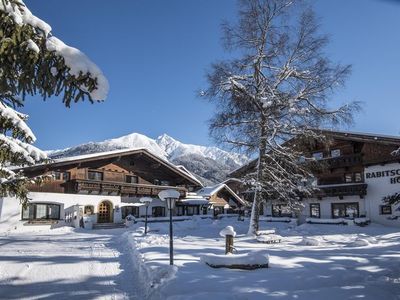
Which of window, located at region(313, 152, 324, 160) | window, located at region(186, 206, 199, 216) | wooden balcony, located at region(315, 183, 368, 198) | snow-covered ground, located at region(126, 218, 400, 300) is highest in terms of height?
window, located at region(313, 152, 324, 160)

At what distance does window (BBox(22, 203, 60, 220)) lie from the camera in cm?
2750

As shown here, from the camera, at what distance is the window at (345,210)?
30641 mm

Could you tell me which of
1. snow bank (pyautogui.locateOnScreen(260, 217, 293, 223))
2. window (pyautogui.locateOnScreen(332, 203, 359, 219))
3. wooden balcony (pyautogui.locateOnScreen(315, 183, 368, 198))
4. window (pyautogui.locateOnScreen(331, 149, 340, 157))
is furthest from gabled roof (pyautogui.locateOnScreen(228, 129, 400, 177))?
snow bank (pyautogui.locateOnScreen(260, 217, 293, 223))

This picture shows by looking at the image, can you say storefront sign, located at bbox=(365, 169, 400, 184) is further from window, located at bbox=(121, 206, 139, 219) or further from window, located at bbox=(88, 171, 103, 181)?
window, located at bbox=(88, 171, 103, 181)

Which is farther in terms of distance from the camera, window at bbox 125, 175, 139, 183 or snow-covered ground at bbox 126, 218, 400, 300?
window at bbox 125, 175, 139, 183

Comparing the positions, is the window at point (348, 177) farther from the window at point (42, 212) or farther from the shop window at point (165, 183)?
the window at point (42, 212)

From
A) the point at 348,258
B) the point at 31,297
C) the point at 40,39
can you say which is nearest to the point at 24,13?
the point at 40,39

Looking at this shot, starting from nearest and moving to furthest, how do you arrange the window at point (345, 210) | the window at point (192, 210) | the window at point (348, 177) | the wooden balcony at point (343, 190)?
the wooden balcony at point (343, 190), the window at point (345, 210), the window at point (348, 177), the window at point (192, 210)

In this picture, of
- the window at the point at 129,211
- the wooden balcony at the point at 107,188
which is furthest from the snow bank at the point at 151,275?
the window at the point at 129,211

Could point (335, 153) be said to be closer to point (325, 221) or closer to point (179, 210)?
point (325, 221)

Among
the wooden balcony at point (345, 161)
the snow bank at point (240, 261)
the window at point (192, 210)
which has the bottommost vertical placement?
the snow bank at point (240, 261)

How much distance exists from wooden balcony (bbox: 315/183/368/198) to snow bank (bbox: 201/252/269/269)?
63.9 feet

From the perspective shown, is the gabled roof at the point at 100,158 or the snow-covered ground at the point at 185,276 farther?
the gabled roof at the point at 100,158

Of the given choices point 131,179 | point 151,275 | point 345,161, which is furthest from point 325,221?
point 151,275
